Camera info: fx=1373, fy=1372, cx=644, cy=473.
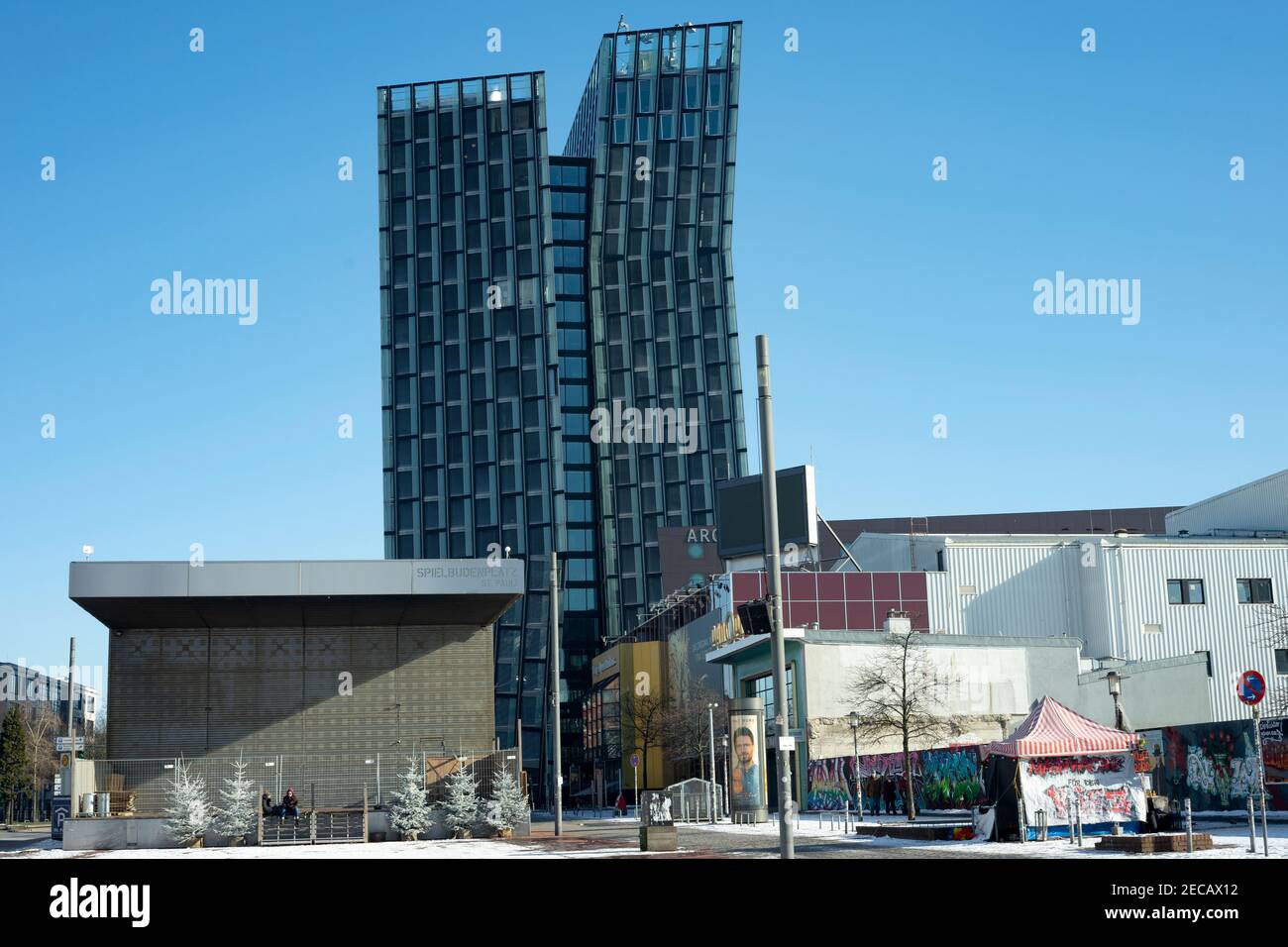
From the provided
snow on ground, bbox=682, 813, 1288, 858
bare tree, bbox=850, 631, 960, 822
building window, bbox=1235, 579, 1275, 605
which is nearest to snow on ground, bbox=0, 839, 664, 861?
snow on ground, bbox=682, 813, 1288, 858

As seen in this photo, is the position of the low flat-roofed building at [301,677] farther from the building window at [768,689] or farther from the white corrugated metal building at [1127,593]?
the white corrugated metal building at [1127,593]

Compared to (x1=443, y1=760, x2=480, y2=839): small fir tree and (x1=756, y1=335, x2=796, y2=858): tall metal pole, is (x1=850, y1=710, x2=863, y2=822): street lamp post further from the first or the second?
(x1=756, y1=335, x2=796, y2=858): tall metal pole

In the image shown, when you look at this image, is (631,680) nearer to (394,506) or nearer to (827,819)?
(394,506)

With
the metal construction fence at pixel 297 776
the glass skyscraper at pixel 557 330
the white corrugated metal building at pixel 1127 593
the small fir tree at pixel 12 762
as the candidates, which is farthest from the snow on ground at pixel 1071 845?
the glass skyscraper at pixel 557 330

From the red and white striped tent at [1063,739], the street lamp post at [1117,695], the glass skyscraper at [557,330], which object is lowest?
the red and white striped tent at [1063,739]

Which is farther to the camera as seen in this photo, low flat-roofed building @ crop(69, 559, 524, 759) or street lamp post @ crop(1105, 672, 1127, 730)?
low flat-roofed building @ crop(69, 559, 524, 759)

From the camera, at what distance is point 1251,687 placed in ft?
79.2

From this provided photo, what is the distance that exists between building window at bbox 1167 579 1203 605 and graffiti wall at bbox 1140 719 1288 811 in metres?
33.0

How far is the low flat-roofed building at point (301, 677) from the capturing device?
4847cm

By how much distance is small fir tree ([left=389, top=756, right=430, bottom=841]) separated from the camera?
40.1m

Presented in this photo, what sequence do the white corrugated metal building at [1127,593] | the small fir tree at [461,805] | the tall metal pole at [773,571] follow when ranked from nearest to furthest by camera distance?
the tall metal pole at [773,571], the small fir tree at [461,805], the white corrugated metal building at [1127,593]

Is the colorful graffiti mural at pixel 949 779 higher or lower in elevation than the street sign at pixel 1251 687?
lower

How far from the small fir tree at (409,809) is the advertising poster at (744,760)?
11.1 meters

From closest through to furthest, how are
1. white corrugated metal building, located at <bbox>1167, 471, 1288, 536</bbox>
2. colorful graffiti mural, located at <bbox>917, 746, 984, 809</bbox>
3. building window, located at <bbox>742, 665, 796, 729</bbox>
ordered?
colorful graffiti mural, located at <bbox>917, 746, 984, 809</bbox>
building window, located at <bbox>742, 665, 796, 729</bbox>
white corrugated metal building, located at <bbox>1167, 471, 1288, 536</bbox>
